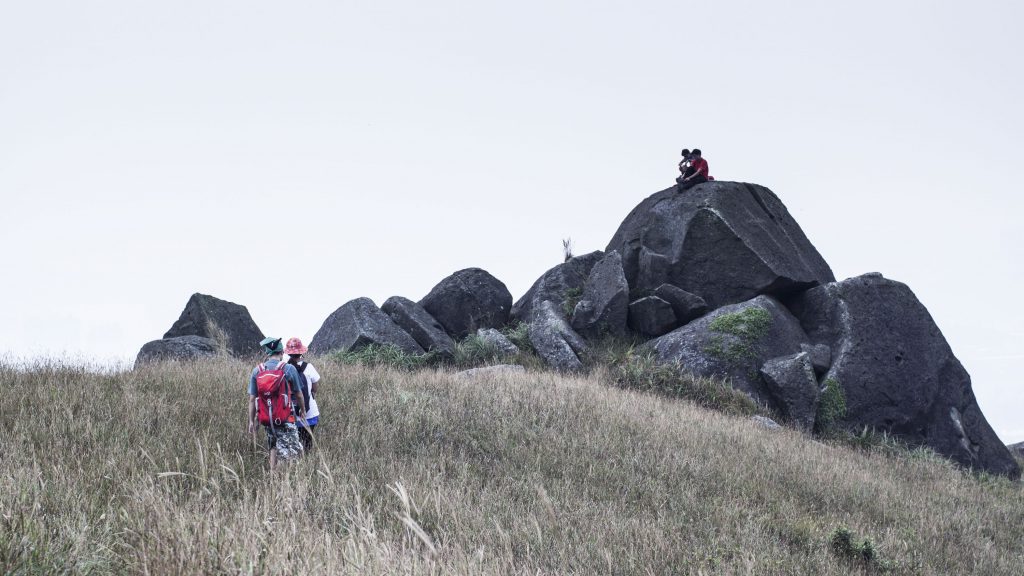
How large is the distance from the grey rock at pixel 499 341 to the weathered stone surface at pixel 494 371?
1105 millimetres

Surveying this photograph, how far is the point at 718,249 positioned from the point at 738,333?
9.21ft

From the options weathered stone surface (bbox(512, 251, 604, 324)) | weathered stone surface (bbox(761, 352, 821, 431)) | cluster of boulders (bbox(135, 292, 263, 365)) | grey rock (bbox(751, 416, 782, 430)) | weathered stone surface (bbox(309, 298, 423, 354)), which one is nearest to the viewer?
grey rock (bbox(751, 416, 782, 430))

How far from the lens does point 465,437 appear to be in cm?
828

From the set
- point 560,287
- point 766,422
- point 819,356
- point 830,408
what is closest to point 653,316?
point 560,287

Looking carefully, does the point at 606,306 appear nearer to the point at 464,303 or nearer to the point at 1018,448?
the point at 464,303

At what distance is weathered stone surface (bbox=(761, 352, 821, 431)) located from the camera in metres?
13.7

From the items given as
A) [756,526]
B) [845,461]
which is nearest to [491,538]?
[756,526]

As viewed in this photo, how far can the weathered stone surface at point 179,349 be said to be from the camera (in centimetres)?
1439

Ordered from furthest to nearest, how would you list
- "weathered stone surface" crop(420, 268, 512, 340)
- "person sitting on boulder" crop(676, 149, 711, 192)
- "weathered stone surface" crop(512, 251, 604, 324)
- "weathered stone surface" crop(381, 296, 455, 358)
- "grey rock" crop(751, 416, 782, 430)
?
"weathered stone surface" crop(420, 268, 512, 340) < "person sitting on boulder" crop(676, 149, 711, 192) < "weathered stone surface" crop(512, 251, 604, 324) < "weathered stone surface" crop(381, 296, 455, 358) < "grey rock" crop(751, 416, 782, 430)

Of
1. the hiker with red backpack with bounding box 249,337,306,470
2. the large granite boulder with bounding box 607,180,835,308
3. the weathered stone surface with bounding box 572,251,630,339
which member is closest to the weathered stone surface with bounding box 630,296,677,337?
the weathered stone surface with bounding box 572,251,630,339

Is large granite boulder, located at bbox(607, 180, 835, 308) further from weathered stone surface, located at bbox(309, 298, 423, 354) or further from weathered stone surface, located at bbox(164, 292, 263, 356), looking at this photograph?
weathered stone surface, located at bbox(164, 292, 263, 356)

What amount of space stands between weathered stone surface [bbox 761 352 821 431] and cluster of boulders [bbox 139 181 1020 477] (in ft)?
0.09

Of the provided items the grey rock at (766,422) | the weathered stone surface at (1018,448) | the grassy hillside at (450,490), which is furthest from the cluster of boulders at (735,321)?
the weathered stone surface at (1018,448)

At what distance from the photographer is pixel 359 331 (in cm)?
1535
